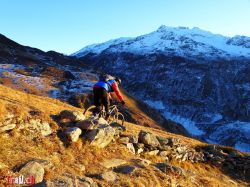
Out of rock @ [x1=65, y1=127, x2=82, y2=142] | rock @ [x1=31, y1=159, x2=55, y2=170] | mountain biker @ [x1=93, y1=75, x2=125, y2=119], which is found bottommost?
rock @ [x1=31, y1=159, x2=55, y2=170]

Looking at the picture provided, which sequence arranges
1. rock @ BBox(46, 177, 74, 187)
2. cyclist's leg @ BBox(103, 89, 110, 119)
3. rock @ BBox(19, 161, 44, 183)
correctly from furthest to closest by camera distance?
cyclist's leg @ BBox(103, 89, 110, 119) < rock @ BBox(19, 161, 44, 183) < rock @ BBox(46, 177, 74, 187)

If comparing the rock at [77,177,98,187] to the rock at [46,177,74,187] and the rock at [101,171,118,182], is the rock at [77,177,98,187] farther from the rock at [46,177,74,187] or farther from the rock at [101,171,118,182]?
the rock at [101,171,118,182]

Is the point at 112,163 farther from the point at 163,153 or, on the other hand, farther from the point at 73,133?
the point at 163,153

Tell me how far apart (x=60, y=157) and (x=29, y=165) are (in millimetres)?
2003

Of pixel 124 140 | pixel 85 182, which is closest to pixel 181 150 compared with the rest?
pixel 124 140

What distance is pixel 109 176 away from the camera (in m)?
14.5

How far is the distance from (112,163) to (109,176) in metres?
1.65

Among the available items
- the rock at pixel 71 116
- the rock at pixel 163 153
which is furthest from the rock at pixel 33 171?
the rock at pixel 163 153

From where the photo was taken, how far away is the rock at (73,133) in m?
15.9

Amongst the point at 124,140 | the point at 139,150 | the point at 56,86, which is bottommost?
the point at 56,86

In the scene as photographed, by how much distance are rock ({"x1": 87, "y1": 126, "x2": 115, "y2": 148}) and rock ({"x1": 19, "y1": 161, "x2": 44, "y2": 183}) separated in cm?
403

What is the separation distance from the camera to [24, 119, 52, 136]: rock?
15.4m

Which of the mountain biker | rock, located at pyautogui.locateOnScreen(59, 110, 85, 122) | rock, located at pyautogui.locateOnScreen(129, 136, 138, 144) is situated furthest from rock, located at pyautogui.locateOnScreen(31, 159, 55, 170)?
rock, located at pyautogui.locateOnScreen(129, 136, 138, 144)

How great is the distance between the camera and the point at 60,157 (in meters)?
14.6
